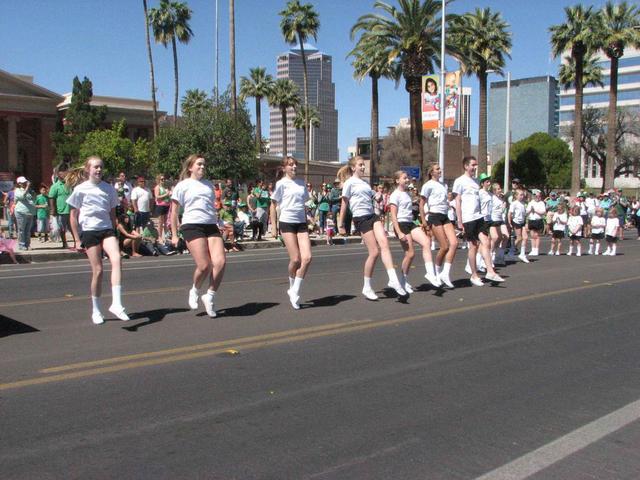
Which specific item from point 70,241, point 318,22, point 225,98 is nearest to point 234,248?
point 70,241

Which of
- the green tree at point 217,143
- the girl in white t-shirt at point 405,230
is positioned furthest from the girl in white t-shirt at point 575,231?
the green tree at point 217,143

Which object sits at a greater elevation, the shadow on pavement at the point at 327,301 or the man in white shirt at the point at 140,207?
the man in white shirt at the point at 140,207

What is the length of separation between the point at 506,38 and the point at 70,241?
33.3 m

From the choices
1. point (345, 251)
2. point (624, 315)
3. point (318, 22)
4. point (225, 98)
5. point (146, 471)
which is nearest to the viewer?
point (146, 471)

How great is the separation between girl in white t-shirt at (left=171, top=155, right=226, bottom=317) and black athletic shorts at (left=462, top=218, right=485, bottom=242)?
474cm

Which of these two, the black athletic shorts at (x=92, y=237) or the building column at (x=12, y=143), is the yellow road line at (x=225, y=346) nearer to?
the black athletic shorts at (x=92, y=237)

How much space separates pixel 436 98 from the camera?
28594 millimetres

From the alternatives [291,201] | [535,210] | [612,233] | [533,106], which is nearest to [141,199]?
[535,210]

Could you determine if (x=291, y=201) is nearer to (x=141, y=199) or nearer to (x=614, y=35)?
(x=141, y=199)

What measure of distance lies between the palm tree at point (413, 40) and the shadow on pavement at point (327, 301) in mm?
20978

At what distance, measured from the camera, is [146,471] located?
3670mm

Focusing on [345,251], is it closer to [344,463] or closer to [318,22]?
[344,463]

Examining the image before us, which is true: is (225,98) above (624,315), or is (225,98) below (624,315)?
above

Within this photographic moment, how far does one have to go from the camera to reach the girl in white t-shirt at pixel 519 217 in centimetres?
1669
